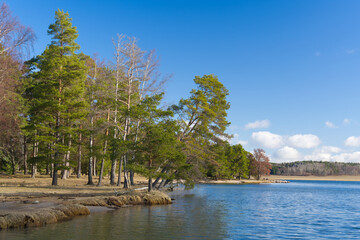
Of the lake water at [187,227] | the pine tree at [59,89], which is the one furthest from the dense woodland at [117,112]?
the lake water at [187,227]

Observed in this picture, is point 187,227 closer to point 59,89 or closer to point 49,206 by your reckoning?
point 49,206

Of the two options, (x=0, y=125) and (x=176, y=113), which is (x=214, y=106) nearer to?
(x=176, y=113)

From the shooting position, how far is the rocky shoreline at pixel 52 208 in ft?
46.9

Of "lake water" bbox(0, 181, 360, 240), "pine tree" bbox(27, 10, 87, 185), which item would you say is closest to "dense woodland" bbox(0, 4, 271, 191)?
"pine tree" bbox(27, 10, 87, 185)

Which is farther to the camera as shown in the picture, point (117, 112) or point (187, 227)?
point (117, 112)

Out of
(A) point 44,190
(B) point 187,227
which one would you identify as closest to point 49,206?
(B) point 187,227

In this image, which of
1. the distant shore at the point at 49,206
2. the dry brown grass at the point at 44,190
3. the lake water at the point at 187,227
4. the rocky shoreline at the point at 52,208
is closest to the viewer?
the lake water at the point at 187,227

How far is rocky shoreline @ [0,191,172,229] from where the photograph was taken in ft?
46.9

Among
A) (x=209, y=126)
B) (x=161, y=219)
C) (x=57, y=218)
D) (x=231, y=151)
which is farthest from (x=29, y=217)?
(x=231, y=151)

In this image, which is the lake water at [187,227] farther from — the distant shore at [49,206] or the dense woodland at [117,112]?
the dense woodland at [117,112]

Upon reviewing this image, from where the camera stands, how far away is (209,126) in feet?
122

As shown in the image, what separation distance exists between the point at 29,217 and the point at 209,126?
25.2 metres

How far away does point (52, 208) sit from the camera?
1678 cm

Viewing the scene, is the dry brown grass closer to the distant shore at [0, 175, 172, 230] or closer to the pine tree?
the distant shore at [0, 175, 172, 230]
